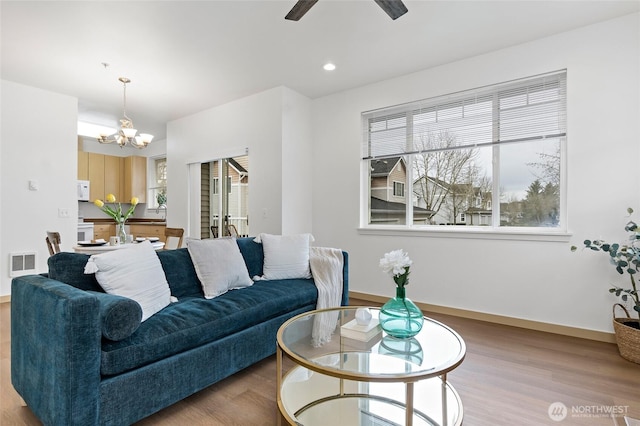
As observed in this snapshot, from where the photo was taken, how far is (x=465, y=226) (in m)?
3.55

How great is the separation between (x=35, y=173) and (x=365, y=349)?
481 centimetres

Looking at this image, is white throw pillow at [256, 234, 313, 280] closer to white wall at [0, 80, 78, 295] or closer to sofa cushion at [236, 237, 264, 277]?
sofa cushion at [236, 237, 264, 277]

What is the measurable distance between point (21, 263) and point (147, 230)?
2553 millimetres

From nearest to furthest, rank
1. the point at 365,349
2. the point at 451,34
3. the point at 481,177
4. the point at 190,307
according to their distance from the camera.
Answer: the point at 365,349 < the point at 190,307 < the point at 451,34 < the point at 481,177

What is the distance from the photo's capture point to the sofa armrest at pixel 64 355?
4.44 feet

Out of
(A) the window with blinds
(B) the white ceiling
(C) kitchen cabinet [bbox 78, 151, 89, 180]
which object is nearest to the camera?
(B) the white ceiling

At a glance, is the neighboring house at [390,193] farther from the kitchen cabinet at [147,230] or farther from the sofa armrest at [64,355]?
the kitchen cabinet at [147,230]

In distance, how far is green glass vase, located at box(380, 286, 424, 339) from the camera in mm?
1679

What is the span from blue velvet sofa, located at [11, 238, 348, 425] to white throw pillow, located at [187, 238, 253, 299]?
0.52ft

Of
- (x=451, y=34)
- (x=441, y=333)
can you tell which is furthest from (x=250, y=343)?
(x=451, y=34)

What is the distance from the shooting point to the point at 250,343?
6.93 ft

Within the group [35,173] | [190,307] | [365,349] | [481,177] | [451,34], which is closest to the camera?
[365,349]

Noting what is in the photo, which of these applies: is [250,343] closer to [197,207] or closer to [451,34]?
[451,34]

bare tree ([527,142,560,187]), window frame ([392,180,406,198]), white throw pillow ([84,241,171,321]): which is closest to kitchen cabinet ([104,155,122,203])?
white throw pillow ([84,241,171,321])
